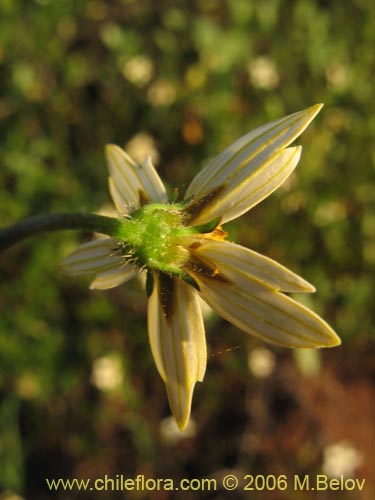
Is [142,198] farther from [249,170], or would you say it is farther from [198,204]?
[249,170]

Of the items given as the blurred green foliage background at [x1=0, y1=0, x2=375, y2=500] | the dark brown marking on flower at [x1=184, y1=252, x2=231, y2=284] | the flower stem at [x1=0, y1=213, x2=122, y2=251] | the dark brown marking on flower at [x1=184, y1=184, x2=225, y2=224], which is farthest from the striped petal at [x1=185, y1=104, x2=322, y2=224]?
the blurred green foliage background at [x1=0, y1=0, x2=375, y2=500]

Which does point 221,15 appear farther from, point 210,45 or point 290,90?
point 290,90

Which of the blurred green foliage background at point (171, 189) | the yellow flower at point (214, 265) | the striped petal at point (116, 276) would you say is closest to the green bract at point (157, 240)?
the yellow flower at point (214, 265)

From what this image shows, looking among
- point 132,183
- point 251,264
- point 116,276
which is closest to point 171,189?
point 132,183

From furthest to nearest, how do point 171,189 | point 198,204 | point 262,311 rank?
1. point 171,189
2. point 198,204
3. point 262,311

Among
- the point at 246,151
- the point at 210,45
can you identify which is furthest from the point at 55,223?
the point at 210,45

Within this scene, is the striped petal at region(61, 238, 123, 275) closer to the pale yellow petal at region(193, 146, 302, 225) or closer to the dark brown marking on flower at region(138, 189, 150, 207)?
the dark brown marking on flower at region(138, 189, 150, 207)
